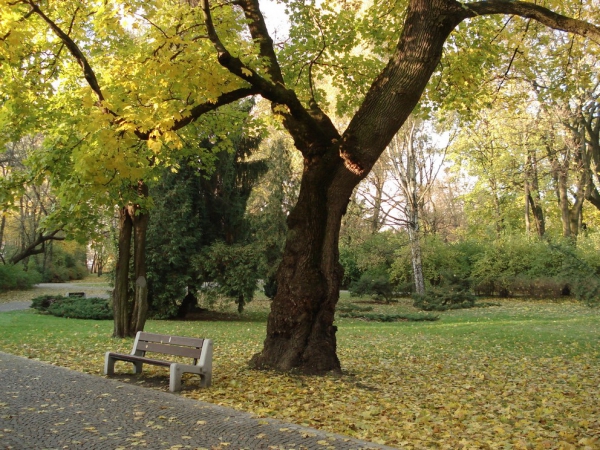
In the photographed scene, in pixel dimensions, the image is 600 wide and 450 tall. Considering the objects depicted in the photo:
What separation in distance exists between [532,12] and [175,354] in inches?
267

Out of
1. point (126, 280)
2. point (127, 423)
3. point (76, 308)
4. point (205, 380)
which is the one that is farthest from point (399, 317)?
point (127, 423)

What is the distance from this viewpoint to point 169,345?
7523 millimetres

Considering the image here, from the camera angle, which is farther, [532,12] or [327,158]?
[327,158]

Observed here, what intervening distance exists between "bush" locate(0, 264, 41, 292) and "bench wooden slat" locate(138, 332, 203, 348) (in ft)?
84.5

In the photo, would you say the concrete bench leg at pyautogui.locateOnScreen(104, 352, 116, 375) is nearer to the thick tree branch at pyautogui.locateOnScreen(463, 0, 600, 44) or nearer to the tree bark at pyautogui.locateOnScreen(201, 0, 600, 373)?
the tree bark at pyautogui.locateOnScreen(201, 0, 600, 373)

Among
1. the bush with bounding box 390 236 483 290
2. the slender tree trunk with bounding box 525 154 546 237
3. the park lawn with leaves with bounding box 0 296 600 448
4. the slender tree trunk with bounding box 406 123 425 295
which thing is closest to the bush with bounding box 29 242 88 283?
the bush with bounding box 390 236 483 290

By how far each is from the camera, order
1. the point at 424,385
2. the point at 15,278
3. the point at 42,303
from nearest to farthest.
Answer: the point at 424,385 < the point at 42,303 < the point at 15,278

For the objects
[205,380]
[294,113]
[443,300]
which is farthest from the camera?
[443,300]

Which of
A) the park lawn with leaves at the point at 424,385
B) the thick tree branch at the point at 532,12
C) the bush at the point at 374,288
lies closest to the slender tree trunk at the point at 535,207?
the bush at the point at 374,288

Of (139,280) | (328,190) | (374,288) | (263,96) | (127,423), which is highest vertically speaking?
(263,96)

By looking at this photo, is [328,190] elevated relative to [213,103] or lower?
lower

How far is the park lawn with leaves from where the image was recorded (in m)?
5.02

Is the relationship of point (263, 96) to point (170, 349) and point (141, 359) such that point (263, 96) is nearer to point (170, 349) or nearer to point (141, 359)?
point (170, 349)

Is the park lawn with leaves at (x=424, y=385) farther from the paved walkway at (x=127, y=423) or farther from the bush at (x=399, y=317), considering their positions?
the bush at (x=399, y=317)
